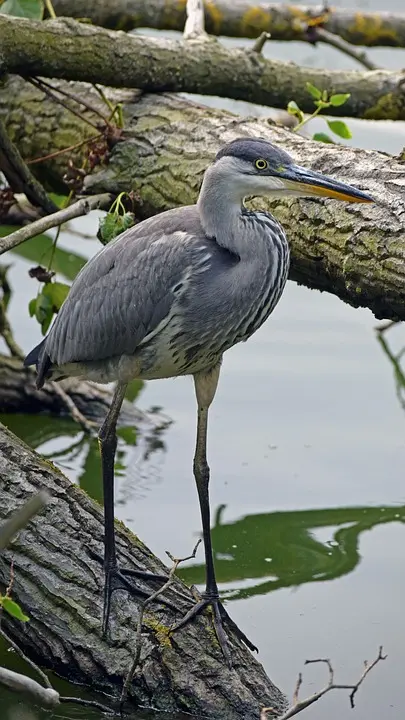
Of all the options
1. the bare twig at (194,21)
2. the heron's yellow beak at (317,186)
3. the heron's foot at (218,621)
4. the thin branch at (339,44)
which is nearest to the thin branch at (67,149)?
the bare twig at (194,21)

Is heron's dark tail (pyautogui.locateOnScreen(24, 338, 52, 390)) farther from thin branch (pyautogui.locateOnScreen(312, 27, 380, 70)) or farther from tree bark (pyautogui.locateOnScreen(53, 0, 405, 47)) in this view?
thin branch (pyautogui.locateOnScreen(312, 27, 380, 70))

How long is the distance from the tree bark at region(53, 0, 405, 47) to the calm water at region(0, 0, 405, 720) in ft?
4.44

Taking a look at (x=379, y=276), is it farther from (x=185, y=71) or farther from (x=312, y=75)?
(x=312, y=75)

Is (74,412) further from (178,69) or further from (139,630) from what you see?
(139,630)

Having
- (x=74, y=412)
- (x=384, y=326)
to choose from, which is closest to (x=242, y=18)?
(x=384, y=326)

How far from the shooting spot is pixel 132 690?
3162mm

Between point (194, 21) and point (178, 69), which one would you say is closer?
point (178, 69)

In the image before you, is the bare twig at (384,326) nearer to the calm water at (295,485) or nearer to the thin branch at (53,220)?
the calm water at (295,485)

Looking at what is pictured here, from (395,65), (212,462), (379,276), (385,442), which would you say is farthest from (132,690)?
(395,65)

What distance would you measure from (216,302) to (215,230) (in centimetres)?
20

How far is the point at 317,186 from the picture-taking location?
3.19 m

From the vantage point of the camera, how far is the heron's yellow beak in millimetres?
3176

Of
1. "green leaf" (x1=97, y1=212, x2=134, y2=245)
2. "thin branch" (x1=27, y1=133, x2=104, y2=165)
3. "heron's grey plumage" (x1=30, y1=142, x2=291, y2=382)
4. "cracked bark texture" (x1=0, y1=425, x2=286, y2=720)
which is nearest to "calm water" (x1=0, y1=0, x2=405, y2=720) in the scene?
"cracked bark texture" (x1=0, y1=425, x2=286, y2=720)

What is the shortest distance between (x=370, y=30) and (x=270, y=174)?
3266mm
